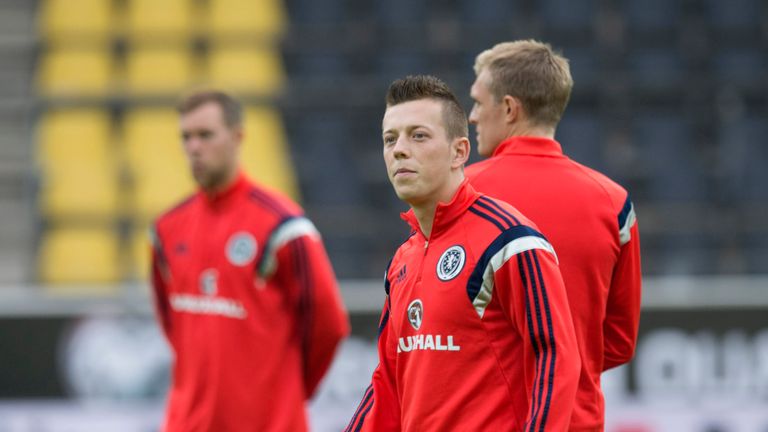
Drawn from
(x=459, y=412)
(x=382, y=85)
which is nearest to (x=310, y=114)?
(x=382, y=85)

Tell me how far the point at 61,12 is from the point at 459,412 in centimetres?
992

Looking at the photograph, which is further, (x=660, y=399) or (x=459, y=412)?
(x=660, y=399)

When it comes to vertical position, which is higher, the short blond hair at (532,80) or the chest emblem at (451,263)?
the short blond hair at (532,80)

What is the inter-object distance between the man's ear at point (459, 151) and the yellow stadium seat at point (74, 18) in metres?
8.80

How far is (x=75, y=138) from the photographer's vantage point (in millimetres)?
11336

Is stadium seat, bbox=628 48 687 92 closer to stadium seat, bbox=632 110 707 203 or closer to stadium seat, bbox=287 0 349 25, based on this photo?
stadium seat, bbox=632 110 707 203

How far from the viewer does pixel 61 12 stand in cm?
1212

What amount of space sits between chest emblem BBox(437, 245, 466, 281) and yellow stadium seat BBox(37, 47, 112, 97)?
28.1 feet

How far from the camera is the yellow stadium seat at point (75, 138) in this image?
11.2 meters

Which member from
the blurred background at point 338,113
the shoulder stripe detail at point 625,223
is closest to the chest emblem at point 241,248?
the shoulder stripe detail at point 625,223

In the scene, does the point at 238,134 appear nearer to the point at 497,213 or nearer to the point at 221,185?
the point at 221,185

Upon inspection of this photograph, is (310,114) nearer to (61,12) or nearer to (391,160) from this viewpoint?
(61,12)

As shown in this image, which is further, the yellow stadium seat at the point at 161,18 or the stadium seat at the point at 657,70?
the yellow stadium seat at the point at 161,18

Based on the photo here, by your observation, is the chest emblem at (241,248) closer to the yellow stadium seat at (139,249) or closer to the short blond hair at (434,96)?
the short blond hair at (434,96)
